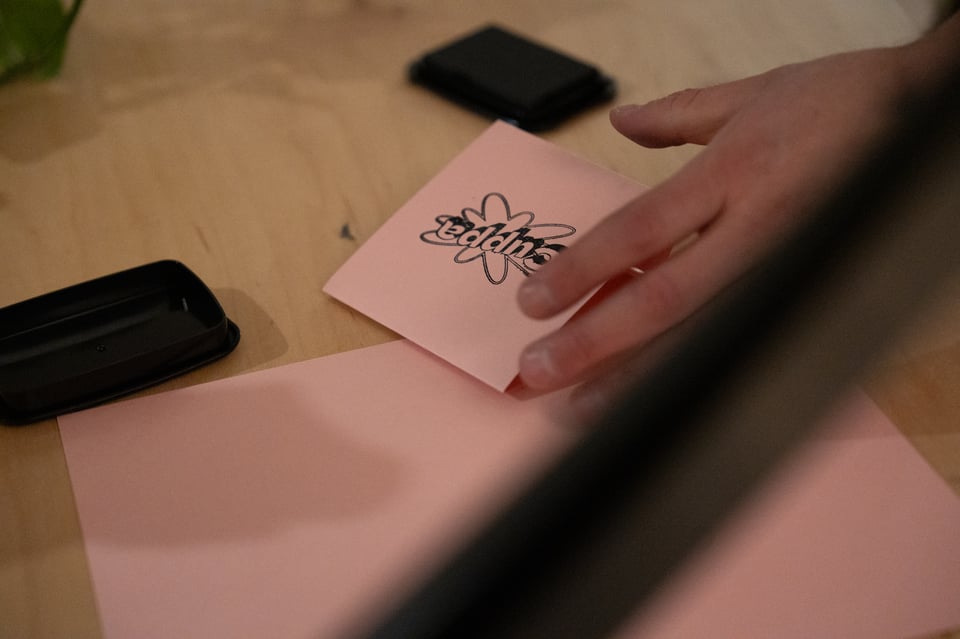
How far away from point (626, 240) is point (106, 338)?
1.05ft

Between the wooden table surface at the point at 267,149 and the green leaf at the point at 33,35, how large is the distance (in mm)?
20

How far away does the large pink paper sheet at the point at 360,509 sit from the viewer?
420 mm

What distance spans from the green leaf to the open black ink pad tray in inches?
11.5

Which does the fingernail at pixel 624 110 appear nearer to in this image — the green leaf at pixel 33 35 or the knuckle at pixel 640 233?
the knuckle at pixel 640 233

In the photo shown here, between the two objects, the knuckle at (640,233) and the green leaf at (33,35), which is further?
the green leaf at (33,35)

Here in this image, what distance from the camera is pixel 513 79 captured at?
717 millimetres

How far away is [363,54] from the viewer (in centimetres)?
79

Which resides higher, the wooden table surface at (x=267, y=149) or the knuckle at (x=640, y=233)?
the knuckle at (x=640, y=233)

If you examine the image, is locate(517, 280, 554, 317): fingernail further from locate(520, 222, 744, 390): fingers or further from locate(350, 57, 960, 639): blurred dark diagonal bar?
locate(350, 57, 960, 639): blurred dark diagonal bar

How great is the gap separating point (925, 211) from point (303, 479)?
1.26 feet

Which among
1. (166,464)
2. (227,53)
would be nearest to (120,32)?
(227,53)

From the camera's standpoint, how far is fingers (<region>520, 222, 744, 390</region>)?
1.54 feet

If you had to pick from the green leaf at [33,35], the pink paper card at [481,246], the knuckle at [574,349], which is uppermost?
the knuckle at [574,349]

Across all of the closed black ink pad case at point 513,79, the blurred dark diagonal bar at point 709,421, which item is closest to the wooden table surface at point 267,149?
the closed black ink pad case at point 513,79
